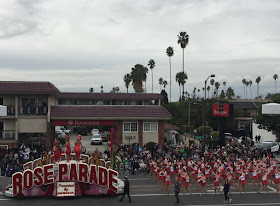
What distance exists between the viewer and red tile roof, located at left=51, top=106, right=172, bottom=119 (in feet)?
125

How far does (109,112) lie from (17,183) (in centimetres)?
1949

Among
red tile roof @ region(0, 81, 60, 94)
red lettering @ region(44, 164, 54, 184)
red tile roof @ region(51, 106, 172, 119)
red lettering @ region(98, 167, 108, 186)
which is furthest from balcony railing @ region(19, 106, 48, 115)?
red lettering @ region(98, 167, 108, 186)

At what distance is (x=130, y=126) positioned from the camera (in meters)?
39.0

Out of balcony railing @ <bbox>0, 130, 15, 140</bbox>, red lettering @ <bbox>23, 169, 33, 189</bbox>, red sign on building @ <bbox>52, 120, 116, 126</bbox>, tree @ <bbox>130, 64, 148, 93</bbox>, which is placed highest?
tree @ <bbox>130, 64, 148, 93</bbox>

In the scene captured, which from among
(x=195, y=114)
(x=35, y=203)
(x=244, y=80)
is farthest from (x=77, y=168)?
(x=244, y=80)

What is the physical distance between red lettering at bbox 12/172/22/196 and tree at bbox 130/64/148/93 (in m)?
67.4

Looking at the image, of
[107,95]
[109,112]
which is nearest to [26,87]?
[109,112]

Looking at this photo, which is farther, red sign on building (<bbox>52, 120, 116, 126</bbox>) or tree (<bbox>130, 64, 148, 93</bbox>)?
tree (<bbox>130, 64, 148, 93</bbox>)

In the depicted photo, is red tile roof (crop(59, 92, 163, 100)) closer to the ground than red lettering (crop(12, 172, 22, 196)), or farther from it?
farther from it

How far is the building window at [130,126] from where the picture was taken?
38.9 meters

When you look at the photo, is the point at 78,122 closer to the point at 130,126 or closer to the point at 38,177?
the point at 130,126

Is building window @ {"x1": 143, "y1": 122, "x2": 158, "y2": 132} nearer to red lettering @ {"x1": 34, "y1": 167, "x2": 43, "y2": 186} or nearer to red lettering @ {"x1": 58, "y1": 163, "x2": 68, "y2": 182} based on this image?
red lettering @ {"x1": 58, "y1": 163, "x2": 68, "y2": 182}

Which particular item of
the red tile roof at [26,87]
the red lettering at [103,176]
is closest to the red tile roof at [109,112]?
the red tile roof at [26,87]

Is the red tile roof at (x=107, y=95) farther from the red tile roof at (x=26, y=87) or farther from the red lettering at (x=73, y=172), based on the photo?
the red lettering at (x=73, y=172)
